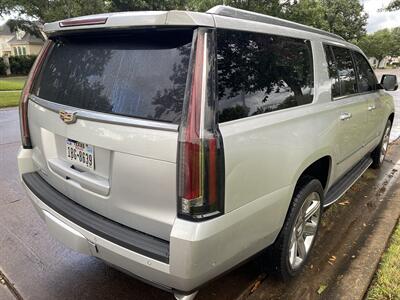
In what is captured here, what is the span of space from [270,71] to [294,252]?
56.6 inches

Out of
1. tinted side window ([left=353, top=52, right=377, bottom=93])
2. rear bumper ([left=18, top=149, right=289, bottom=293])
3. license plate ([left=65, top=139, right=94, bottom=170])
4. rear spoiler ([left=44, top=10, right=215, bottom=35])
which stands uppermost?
rear spoiler ([left=44, top=10, right=215, bottom=35])

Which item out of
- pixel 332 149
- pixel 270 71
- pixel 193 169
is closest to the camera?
pixel 193 169

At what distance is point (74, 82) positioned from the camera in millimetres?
2416

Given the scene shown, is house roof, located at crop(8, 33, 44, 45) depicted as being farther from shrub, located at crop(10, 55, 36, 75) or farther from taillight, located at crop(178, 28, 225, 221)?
taillight, located at crop(178, 28, 225, 221)

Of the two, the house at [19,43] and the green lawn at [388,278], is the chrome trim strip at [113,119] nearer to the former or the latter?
the green lawn at [388,278]

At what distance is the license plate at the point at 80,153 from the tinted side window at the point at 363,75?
10.5ft

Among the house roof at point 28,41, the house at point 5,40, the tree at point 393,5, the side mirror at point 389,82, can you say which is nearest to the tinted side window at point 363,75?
the side mirror at point 389,82

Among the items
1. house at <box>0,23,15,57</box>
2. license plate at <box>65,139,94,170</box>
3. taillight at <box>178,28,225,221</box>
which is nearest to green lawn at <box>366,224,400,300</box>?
taillight at <box>178,28,225,221</box>

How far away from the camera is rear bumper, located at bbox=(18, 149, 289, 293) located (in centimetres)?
179

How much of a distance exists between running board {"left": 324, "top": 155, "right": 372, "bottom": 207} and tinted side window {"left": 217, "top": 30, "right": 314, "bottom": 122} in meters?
1.14

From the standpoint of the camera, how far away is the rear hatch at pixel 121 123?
1859 millimetres

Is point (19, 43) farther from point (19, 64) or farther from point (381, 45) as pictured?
point (381, 45)

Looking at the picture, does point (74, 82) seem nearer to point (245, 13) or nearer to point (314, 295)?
point (245, 13)

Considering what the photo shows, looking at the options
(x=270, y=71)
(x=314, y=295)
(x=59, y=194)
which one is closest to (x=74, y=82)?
(x=59, y=194)
